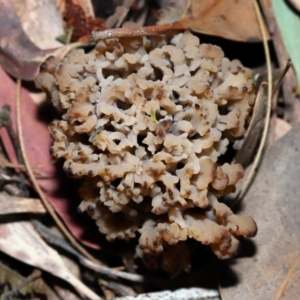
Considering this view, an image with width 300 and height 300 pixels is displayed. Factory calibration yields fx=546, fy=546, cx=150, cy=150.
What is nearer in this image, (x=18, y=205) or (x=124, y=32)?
(x=124, y=32)

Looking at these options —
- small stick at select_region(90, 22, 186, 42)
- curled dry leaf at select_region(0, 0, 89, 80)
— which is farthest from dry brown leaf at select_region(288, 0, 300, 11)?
curled dry leaf at select_region(0, 0, 89, 80)

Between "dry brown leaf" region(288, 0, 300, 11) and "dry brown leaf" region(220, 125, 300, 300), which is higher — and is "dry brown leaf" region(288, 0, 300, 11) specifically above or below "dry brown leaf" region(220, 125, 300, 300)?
above

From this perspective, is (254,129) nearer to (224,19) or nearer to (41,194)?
(224,19)

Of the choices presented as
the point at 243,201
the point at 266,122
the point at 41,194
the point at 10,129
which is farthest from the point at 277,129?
the point at 10,129

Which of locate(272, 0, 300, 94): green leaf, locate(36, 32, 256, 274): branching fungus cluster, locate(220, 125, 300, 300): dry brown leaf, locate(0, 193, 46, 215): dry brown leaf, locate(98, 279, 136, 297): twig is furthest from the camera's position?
locate(272, 0, 300, 94): green leaf

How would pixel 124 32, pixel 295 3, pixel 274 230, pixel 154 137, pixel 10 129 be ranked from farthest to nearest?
pixel 295 3 < pixel 10 129 < pixel 274 230 < pixel 124 32 < pixel 154 137

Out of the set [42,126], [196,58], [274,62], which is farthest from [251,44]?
[42,126]

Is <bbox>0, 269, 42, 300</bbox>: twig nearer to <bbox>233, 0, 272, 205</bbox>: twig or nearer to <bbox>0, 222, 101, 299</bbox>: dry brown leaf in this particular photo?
<bbox>0, 222, 101, 299</bbox>: dry brown leaf
